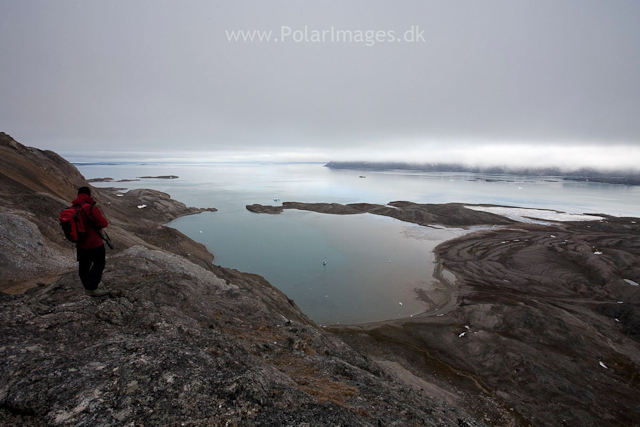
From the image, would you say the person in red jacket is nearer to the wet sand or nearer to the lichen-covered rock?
the lichen-covered rock

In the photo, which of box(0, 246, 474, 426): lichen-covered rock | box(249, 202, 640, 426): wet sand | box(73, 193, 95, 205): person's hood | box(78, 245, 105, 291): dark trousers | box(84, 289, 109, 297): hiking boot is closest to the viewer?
box(0, 246, 474, 426): lichen-covered rock

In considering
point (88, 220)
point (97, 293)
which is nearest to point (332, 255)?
point (97, 293)

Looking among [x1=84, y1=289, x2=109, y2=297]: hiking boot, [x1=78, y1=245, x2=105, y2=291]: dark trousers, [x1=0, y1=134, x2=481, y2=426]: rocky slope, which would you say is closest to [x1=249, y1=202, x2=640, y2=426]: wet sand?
[x1=0, y1=134, x2=481, y2=426]: rocky slope

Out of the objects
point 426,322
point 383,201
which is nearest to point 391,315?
point 426,322

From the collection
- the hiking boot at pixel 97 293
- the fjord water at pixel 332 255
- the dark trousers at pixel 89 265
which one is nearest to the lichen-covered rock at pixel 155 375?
the hiking boot at pixel 97 293

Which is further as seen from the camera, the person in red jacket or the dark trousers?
the dark trousers

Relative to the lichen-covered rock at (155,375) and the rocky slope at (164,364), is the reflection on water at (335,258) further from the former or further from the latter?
the lichen-covered rock at (155,375)

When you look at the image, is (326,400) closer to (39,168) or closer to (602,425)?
(602,425)

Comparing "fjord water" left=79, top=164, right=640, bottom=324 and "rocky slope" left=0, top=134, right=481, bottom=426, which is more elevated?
"rocky slope" left=0, top=134, right=481, bottom=426
